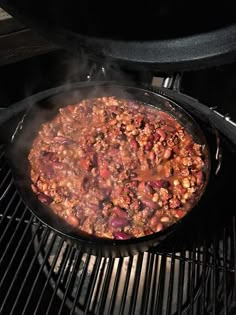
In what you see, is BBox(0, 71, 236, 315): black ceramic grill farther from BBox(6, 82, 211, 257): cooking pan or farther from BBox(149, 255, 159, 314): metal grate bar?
BBox(6, 82, 211, 257): cooking pan

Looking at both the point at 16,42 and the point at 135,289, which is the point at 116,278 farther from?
the point at 16,42

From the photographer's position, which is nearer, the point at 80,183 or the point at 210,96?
the point at 80,183

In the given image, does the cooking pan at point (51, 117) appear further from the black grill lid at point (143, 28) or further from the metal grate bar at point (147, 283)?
the black grill lid at point (143, 28)

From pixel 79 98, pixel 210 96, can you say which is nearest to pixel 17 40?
pixel 79 98

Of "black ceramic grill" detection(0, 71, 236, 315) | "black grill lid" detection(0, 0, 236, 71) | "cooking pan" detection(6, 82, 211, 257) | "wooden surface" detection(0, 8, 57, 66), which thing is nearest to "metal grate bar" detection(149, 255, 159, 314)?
"black ceramic grill" detection(0, 71, 236, 315)

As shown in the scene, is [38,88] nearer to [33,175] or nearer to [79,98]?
[79,98]

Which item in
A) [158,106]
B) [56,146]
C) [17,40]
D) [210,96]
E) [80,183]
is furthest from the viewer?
A: [210,96]

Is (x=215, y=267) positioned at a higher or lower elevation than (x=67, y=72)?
lower
